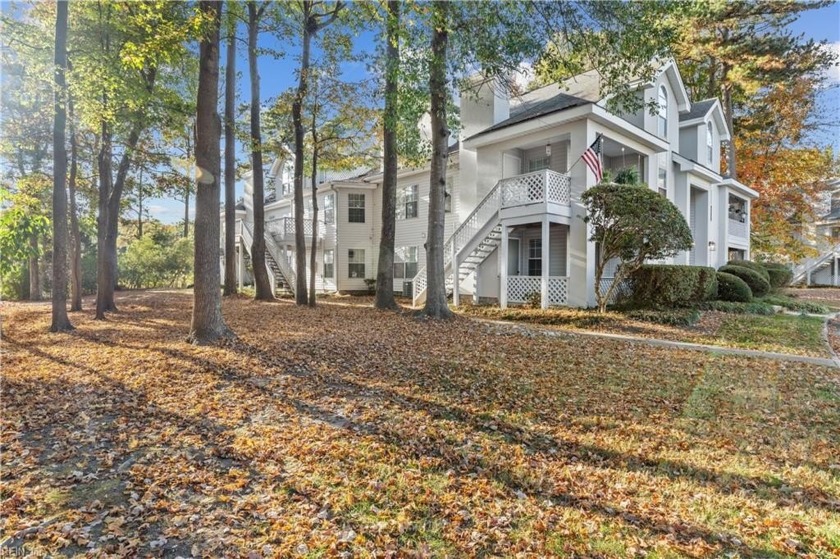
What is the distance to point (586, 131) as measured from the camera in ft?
45.9

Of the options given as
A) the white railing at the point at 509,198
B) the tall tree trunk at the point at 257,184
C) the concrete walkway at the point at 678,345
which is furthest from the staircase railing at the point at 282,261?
the concrete walkway at the point at 678,345

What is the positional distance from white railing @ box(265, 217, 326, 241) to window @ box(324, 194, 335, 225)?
0.43 metres

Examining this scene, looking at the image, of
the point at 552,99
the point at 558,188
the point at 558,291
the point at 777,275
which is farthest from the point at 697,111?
the point at 558,291

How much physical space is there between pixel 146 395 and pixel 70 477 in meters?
2.02

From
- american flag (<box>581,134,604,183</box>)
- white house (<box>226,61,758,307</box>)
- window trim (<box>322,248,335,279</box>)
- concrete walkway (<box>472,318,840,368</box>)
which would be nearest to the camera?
concrete walkway (<box>472,318,840,368</box>)

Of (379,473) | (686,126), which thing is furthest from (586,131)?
(379,473)

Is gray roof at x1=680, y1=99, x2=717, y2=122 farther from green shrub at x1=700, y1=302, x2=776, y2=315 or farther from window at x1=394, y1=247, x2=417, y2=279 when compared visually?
window at x1=394, y1=247, x2=417, y2=279

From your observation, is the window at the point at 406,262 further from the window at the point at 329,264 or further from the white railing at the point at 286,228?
the white railing at the point at 286,228

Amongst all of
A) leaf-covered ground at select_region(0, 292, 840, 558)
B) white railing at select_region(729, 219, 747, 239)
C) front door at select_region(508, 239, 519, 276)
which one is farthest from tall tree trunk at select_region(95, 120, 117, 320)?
white railing at select_region(729, 219, 747, 239)

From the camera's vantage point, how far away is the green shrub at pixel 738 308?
15.2m

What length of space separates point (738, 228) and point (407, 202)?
60.0 ft

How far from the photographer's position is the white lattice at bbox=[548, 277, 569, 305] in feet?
47.7

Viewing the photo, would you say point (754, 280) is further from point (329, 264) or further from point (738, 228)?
point (329, 264)

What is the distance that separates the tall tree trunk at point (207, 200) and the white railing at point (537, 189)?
9127 millimetres
